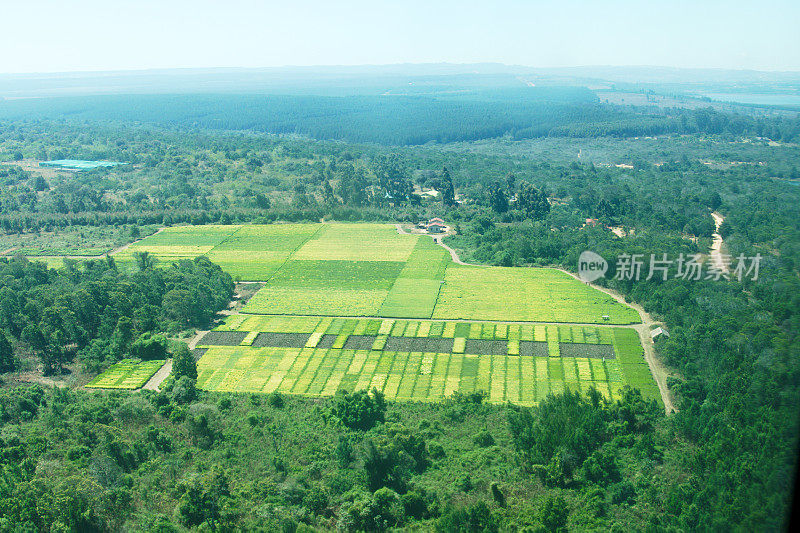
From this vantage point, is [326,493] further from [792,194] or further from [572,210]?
[792,194]

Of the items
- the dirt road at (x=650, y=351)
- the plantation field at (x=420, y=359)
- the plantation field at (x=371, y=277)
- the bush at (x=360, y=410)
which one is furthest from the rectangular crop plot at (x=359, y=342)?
the dirt road at (x=650, y=351)

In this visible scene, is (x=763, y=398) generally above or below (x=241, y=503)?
above

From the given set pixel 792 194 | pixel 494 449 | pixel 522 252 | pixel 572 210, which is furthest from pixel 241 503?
pixel 792 194

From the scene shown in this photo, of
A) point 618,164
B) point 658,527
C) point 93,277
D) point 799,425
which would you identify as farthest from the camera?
point 618,164

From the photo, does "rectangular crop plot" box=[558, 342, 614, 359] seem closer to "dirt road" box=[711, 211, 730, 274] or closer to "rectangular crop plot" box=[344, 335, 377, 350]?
"rectangular crop plot" box=[344, 335, 377, 350]

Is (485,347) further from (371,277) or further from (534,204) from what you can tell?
(534,204)

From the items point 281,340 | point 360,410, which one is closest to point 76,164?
point 281,340
